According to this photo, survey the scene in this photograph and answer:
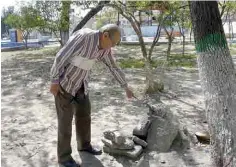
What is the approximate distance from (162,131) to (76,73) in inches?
51.4

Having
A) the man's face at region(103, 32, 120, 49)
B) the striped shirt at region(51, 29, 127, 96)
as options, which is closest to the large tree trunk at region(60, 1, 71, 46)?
the striped shirt at region(51, 29, 127, 96)

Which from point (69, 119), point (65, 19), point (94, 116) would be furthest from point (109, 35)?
point (65, 19)

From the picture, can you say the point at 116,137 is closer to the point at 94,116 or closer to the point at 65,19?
the point at 94,116

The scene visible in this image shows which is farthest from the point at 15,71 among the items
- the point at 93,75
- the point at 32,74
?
the point at 93,75

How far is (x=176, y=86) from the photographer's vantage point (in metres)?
8.70

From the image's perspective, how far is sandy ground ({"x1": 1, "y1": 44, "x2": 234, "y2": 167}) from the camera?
14.0 ft

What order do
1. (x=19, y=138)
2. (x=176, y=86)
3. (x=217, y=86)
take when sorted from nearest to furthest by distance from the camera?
1. (x=217, y=86)
2. (x=19, y=138)
3. (x=176, y=86)

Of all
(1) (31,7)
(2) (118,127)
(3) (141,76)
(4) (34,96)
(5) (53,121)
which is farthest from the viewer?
(1) (31,7)

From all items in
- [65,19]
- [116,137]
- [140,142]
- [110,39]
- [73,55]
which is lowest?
[140,142]

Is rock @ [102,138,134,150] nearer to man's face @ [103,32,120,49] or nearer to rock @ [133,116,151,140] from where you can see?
rock @ [133,116,151,140]

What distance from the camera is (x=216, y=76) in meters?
3.51

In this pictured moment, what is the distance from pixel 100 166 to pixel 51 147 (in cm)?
86

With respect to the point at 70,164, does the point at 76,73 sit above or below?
above

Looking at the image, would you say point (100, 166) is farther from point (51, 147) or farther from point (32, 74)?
point (32, 74)
